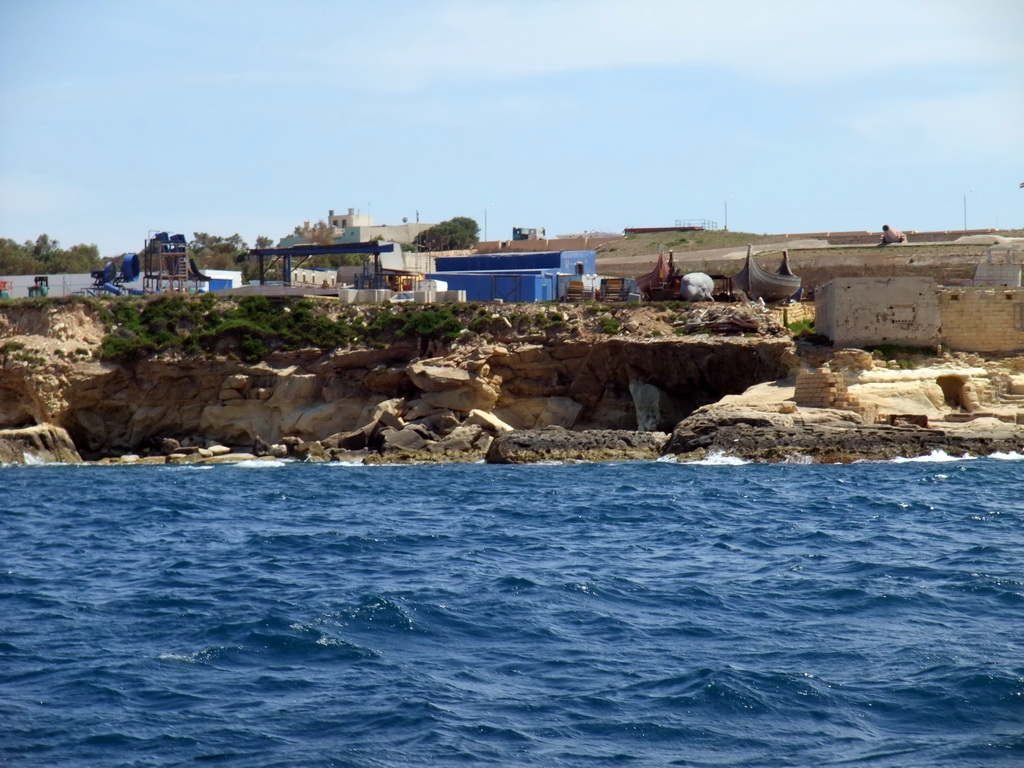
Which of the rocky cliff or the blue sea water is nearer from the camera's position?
the blue sea water

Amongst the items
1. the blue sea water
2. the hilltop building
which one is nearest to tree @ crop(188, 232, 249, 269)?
the hilltop building

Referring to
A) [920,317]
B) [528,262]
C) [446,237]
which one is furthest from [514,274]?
[446,237]

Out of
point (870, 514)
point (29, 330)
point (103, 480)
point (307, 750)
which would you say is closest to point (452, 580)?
point (307, 750)

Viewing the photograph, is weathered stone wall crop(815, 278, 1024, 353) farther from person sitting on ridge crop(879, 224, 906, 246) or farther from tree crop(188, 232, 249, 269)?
tree crop(188, 232, 249, 269)

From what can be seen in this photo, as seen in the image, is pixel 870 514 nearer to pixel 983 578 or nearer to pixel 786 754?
pixel 983 578

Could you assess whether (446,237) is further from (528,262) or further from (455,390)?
(455,390)

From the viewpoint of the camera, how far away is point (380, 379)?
39.9m

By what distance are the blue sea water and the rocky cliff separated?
1701 centimetres

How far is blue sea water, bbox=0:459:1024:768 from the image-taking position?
8.65 m

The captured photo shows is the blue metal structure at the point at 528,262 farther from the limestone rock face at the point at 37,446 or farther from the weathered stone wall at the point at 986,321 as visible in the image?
the limestone rock face at the point at 37,446

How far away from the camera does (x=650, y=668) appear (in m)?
10.3

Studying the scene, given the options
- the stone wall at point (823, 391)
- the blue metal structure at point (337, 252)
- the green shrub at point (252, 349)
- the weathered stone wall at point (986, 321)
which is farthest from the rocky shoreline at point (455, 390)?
the blue metal structure at point (337, 252)

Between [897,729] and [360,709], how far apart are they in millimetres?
4131

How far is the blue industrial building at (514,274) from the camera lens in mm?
47938
